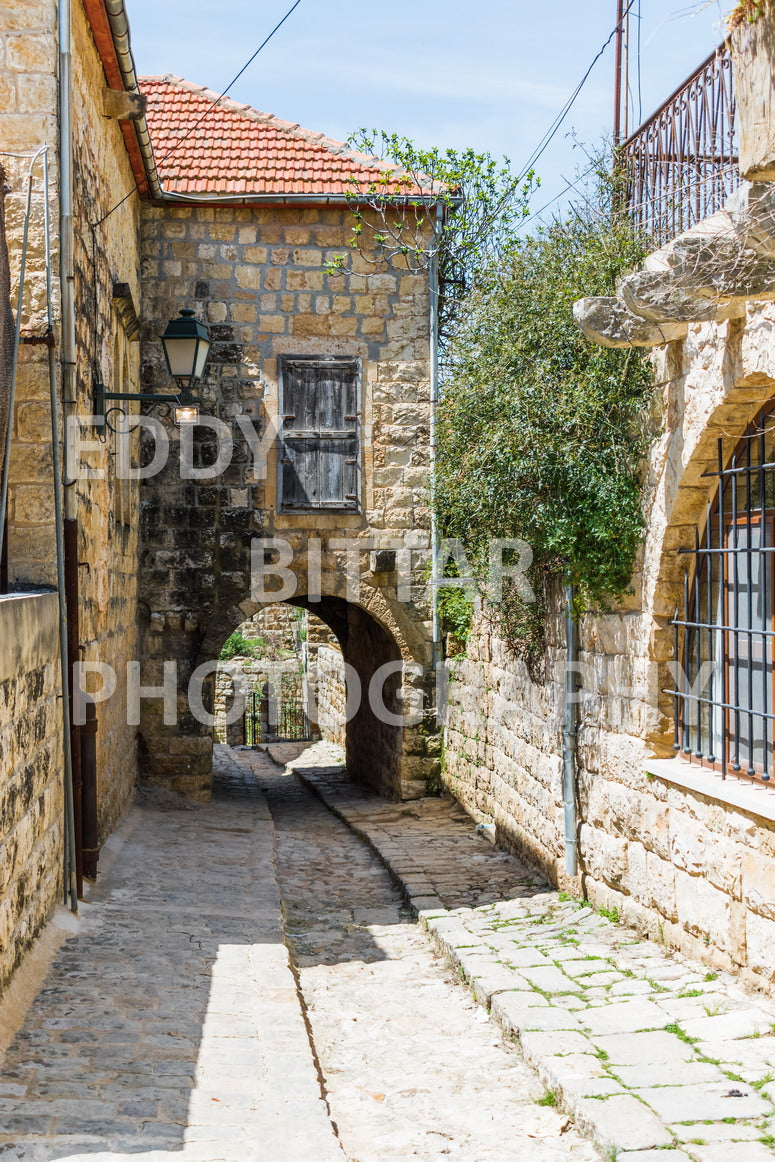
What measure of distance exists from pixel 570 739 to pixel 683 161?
335cm

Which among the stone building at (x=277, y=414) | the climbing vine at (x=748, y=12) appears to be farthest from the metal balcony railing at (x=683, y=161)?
the stone building at (x=277, y=414)

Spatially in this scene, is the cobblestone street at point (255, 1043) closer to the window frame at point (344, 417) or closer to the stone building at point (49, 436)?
the stone building at point (49, 436)

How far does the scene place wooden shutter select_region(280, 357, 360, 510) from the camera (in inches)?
414

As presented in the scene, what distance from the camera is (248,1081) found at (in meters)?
4.04

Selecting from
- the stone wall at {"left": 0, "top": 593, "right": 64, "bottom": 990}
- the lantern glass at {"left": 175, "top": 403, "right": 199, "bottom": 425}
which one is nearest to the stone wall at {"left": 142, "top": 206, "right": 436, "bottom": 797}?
the lantern glass at {"left": 175, "top": 403, "right": 199, "bottom": 425}

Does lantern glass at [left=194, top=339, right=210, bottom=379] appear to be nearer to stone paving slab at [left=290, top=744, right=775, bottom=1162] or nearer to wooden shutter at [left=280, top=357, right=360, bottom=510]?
wooden shutter at [left=280, top=357, right=360, bottom=510]

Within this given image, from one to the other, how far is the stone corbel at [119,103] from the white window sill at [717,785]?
18.5 feet

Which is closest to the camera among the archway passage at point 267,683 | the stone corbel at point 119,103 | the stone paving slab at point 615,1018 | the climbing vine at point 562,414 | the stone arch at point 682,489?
the stone paving slab at point 615,1018

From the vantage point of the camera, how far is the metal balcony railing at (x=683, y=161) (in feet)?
16.1

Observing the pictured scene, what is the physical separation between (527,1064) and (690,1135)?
39.9 inches

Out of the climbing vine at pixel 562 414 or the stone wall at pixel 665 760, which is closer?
the stone wall at pixel 665 760

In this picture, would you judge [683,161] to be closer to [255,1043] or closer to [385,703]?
[255,1043]

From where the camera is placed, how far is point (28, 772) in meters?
5.00

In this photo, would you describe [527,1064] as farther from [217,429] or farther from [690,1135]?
[217,429]
